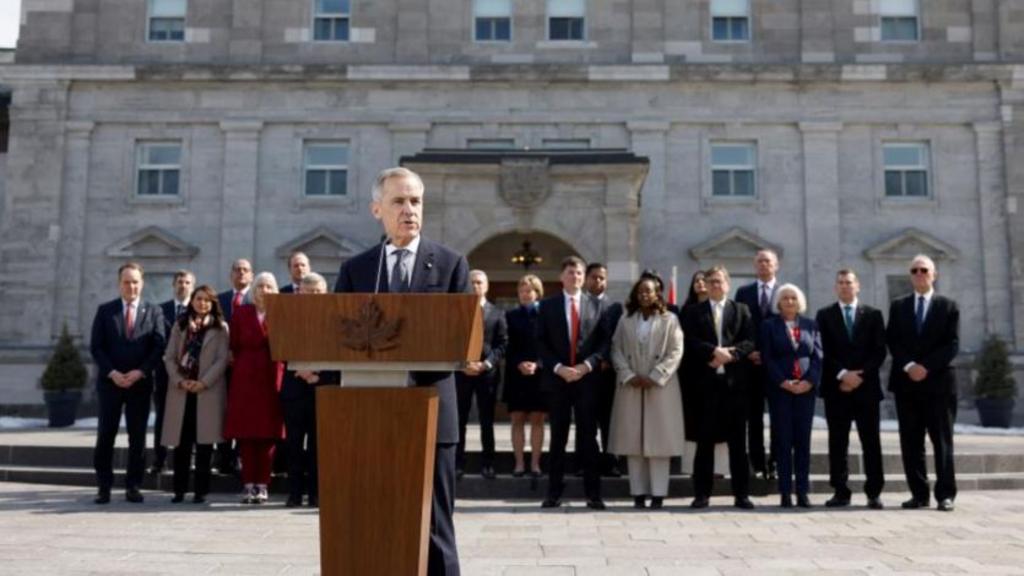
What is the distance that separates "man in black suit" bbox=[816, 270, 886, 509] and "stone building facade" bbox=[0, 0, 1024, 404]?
540 inches

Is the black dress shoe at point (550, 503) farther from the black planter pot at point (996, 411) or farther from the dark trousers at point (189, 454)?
the black planter pot at point (996, 411)

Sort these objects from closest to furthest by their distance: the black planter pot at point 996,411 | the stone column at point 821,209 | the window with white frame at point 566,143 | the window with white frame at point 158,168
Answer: the black planter pot at point 996,411, the stone column at point 821,209, the window with white frame at point 566,143, the window with white frame at point 158,168

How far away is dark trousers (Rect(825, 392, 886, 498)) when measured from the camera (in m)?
9.96

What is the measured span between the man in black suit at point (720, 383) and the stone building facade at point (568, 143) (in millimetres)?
13844

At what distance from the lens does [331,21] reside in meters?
25.6

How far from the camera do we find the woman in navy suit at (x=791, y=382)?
390 inches

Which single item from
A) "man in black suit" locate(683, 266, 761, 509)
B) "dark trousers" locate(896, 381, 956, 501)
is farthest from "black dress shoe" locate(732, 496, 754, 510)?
"dark trousers" locate(896, 381, 956, 501)

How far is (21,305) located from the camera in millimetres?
24094

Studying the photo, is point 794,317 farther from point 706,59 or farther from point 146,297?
point 146,297

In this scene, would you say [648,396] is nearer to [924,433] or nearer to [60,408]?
[924,433]

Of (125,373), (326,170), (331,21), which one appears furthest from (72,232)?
(125,373)

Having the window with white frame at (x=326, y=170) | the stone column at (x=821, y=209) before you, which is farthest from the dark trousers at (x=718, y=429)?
the window with white frame at (x=326, y=170)

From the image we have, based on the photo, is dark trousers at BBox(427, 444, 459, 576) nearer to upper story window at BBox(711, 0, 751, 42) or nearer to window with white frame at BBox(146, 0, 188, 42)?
upper story window at BBox(711, 0, 751, 42)

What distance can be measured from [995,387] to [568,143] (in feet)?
39.2
